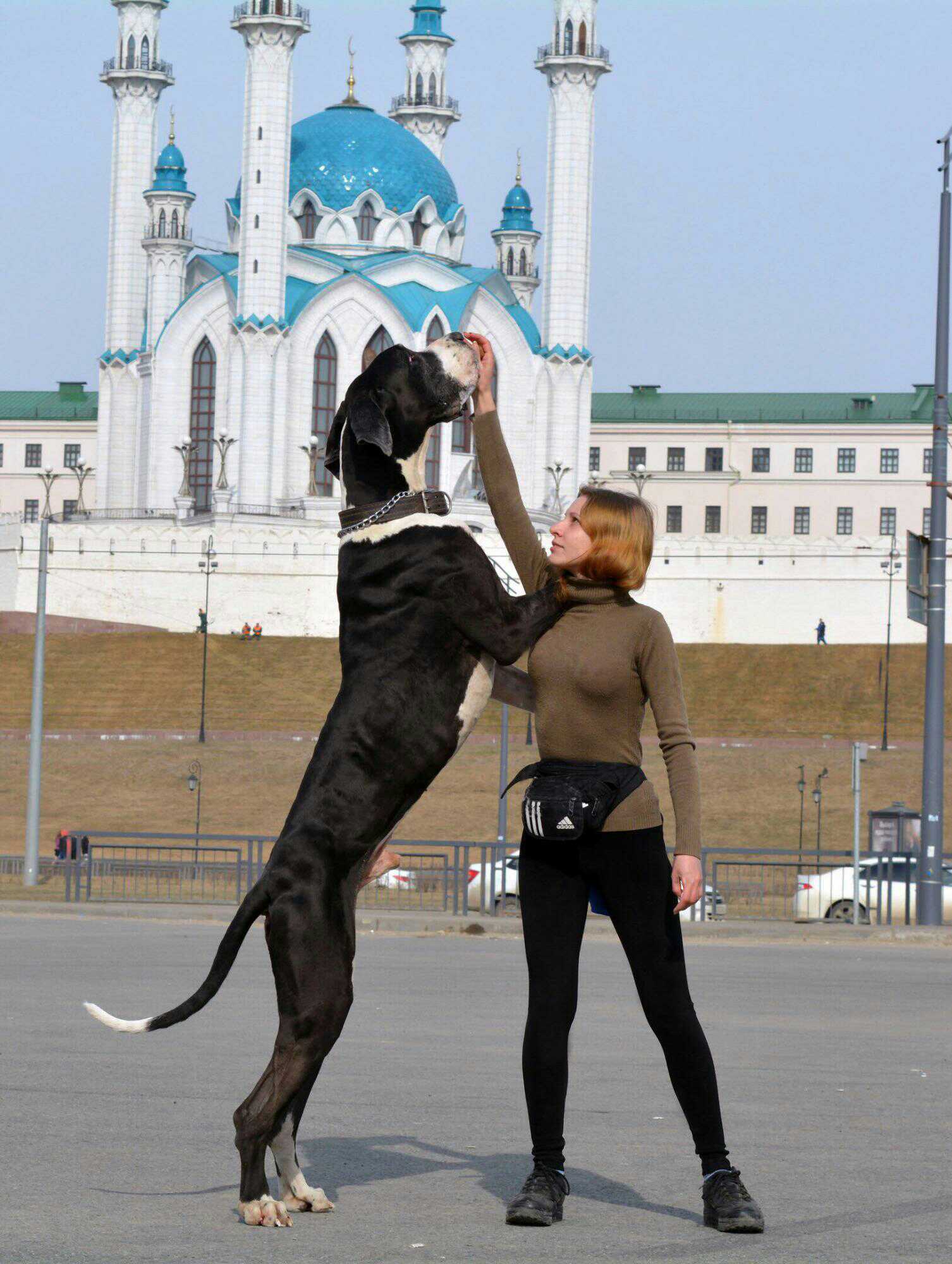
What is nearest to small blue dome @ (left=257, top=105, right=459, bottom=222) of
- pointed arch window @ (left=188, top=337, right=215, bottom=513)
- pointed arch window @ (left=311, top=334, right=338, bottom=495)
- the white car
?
pointed arch window @ (left=188, top=337, right=215, bottom=513)

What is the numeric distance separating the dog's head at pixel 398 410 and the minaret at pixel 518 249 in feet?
317

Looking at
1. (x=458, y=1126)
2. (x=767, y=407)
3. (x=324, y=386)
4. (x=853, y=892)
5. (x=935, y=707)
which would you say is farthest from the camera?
(x=767, y=407)

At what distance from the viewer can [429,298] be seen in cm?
8969

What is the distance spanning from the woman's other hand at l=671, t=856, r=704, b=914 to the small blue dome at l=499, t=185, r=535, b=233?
9929 cm

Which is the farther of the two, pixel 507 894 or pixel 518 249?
pixel 518 249

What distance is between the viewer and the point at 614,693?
19.1ft

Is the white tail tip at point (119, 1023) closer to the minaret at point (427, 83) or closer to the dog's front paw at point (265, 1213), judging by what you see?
the dog's front paw at point (265, 1213)

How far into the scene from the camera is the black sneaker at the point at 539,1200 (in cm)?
545

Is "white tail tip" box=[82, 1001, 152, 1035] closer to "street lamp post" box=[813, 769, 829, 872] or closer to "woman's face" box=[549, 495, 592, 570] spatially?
"woman's face" box=[549, 495, 592, 570]

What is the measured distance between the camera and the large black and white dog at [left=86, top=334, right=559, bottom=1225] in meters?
5.53

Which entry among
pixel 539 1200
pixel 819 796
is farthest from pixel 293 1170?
pixel 819 796

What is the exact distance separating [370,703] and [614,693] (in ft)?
2.31

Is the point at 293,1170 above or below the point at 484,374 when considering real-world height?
below

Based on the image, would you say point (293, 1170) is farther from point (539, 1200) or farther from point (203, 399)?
point (203, 399)
